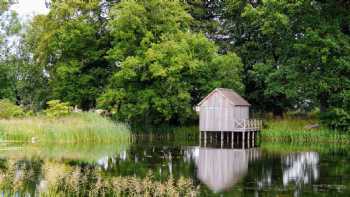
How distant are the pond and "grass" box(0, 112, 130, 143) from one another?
87.2 inches

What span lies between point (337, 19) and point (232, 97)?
9.65 metres

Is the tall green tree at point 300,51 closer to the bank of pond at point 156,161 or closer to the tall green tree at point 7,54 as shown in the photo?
the bank of pond at point 156,161

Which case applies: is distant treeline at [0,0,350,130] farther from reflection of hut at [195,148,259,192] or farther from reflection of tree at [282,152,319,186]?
reflection of tree at [282,152,319,186]

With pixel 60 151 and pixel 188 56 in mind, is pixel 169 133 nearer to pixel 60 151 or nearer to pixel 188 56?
pixel 188 56

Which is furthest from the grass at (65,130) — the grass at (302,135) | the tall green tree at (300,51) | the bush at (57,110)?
the tall green tree at (300,51)

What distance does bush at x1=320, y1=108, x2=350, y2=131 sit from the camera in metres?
38.5

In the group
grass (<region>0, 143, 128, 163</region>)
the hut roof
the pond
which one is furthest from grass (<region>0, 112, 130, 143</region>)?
the hut roof

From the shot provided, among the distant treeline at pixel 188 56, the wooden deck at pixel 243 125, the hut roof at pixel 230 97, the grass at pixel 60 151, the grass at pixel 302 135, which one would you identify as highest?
the distant treeline at pixel 188 56

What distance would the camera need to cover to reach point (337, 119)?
39.2 metres

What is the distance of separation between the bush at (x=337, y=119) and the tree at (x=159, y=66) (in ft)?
20.0

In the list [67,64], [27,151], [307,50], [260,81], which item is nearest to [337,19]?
[307,50]

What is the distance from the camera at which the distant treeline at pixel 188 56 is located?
3947 centimetres

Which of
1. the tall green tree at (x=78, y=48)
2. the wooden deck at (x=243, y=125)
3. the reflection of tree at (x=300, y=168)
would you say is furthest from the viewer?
the tall green tree at (x=78, y=48)

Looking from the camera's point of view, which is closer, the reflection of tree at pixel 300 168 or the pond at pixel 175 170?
the pond at pixel 175 170
